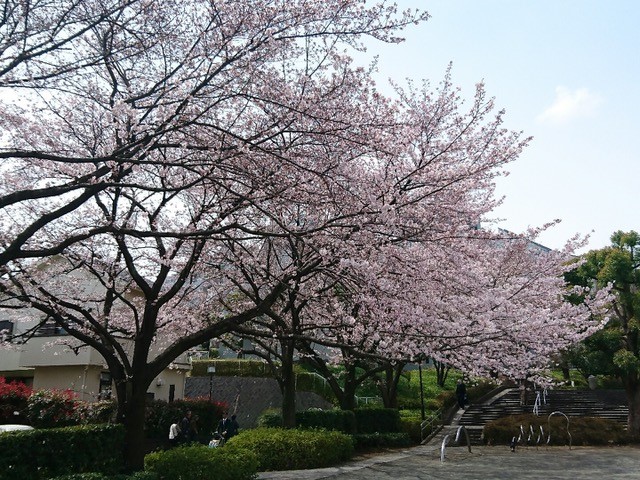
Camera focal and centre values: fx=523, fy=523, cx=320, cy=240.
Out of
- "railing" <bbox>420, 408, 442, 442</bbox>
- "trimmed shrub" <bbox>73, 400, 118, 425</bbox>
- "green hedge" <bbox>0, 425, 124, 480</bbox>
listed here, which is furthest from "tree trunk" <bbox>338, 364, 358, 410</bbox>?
"green hedge" <bbox>0, 425, 124, 480</bbox>

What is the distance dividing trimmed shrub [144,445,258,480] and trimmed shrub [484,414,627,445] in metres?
14.1

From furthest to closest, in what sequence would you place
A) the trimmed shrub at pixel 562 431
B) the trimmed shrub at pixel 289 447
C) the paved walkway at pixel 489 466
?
the trimmed shrub at pixel 562 431, the trimmed shrub at pixel 289 447, the paved walkway at pixel 489 466

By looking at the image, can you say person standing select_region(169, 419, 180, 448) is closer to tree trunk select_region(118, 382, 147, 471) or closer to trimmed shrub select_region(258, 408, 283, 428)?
trimmed shrub select_region(258, 408, 283, 428)

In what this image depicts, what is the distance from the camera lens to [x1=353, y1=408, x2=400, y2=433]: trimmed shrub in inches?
757

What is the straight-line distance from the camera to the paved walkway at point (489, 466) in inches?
479

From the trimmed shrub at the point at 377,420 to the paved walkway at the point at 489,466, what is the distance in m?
1.53

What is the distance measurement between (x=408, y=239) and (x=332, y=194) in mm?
1506

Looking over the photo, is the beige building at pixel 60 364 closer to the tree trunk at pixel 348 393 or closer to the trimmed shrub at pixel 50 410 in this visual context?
the trimmed shrub at pixel 50 410

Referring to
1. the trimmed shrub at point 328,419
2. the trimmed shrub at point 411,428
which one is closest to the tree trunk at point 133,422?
the trimmed shrub at point 328,419

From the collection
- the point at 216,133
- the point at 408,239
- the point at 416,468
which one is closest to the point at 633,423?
the point at 416,468

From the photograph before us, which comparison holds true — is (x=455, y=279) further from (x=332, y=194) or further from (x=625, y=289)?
(x=625, y=289)

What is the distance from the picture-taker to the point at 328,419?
55.6ft

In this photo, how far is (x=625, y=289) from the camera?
75.1 ft

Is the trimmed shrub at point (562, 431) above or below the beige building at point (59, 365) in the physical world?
below
